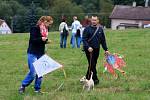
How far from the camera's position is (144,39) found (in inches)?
1224

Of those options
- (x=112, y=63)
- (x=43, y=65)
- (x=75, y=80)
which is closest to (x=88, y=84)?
(x=43, y=65)

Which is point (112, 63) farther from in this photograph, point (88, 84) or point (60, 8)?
point (60, 8)

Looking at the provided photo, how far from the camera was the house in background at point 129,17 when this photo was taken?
84.2 metres

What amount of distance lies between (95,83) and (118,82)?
74 centimetres

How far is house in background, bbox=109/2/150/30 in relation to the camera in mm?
84250

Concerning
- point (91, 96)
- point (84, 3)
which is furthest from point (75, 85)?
point (84, 3)

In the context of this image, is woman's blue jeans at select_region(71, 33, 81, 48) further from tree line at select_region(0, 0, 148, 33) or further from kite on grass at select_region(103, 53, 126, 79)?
tree line at select_region(0, 0, 148, 33)

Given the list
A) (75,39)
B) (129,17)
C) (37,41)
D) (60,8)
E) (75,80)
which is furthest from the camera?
(60,8)

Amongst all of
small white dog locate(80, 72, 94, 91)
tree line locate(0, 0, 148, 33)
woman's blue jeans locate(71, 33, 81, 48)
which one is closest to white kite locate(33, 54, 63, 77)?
small white dog locate(80, 72, 94, 91)

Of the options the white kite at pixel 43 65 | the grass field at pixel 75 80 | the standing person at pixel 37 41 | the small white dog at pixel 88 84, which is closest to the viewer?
the grass field at pixel 75 80

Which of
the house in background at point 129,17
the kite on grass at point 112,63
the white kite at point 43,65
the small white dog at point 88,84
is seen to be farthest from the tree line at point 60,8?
the white kite at point 43,65

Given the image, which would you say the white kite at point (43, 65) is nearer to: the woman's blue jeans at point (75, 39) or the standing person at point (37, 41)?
the standing person at point (37, 41)

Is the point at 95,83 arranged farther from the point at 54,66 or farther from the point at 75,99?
the point at 75,99

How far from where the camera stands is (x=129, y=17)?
8462cm
